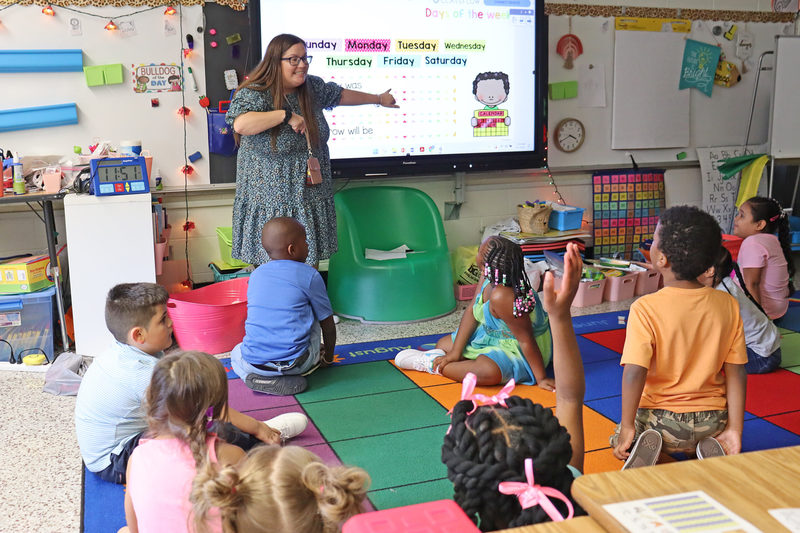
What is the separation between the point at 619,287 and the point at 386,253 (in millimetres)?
1389

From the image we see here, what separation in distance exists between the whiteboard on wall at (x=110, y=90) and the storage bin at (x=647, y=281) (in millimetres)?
2635

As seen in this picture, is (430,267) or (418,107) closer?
(430,267)

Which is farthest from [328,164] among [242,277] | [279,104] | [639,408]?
[639,408]

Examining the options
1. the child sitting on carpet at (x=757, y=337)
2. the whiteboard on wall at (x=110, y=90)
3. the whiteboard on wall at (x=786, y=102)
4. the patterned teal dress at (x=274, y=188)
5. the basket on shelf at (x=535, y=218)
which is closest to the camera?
the child sitting on carpet at (x=757, y=337)

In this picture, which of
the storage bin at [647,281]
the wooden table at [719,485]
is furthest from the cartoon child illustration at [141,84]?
the wooden table at [719,485]

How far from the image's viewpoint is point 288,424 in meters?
2.52

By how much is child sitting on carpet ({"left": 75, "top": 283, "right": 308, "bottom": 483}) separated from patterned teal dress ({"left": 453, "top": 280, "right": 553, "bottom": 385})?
1.11 meters

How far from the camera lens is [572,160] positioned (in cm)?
507

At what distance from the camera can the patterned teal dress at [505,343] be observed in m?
2.99

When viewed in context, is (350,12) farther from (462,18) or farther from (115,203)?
(115,203)

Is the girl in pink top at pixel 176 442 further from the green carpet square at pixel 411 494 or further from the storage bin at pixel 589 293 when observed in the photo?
the storage bin at pixel 589 293

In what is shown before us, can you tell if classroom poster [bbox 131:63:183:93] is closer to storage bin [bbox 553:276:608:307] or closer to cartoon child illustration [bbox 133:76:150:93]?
cartoon child illustration [bbox 133:76:150:93]

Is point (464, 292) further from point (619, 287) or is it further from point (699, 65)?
point (699, 65)

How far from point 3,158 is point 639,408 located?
3132 mm
